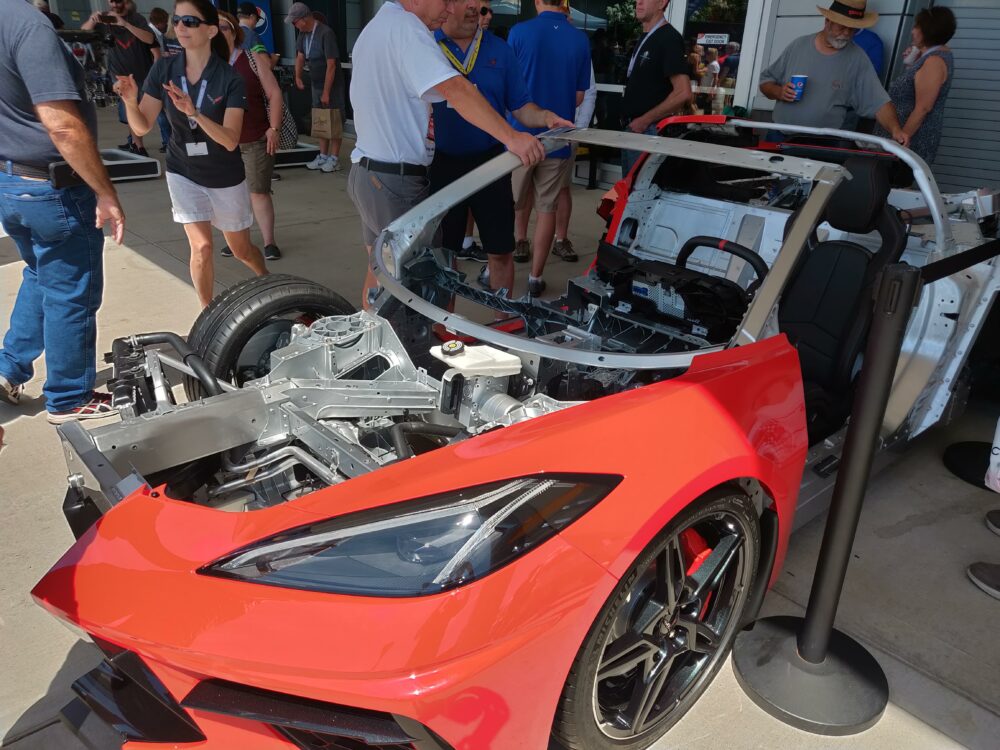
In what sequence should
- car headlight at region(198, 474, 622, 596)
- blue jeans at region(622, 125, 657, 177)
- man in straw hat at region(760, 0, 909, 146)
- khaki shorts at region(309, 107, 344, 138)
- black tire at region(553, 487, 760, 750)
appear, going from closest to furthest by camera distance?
car headlight at region(198, 474, 622, 596) → black tire at region(553, 487, 760, 750) → man in straw hat at region(760, 0, 909, 146) → blue jeans at region(622, 125, 657, 177) → khaki shorts at region(309, 107, 344, 138)

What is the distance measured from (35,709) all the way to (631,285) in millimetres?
2386

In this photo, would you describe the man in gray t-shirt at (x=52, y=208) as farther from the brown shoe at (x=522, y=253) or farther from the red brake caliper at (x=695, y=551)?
the brown shoe at (x=522, y=253)

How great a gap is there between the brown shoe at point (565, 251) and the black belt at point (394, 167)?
2574mm

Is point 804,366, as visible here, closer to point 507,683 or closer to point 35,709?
point 507,683

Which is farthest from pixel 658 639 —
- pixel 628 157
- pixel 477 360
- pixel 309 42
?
pixel 309 42

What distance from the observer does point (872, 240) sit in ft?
11.3

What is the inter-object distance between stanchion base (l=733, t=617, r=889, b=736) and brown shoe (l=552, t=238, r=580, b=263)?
4.19 m

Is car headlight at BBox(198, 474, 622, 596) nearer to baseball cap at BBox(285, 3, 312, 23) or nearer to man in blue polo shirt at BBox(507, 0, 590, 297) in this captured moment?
man in blue polo shirt at BBox(507, 0, 590, 297)

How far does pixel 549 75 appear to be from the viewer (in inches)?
206

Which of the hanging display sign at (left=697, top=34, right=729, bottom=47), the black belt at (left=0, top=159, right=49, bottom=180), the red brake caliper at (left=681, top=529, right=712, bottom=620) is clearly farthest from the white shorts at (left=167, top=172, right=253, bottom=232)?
the hanging display sign at (left=697, top=34, right=729, bottom=47)

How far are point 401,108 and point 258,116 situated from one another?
2410 mm

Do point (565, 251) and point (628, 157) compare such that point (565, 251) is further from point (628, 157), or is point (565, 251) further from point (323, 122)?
A: point (323, 122)

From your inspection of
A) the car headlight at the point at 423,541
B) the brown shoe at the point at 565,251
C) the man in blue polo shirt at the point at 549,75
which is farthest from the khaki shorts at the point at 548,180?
the car headlight at the point at 423,541

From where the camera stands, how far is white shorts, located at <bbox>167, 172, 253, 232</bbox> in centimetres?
410
